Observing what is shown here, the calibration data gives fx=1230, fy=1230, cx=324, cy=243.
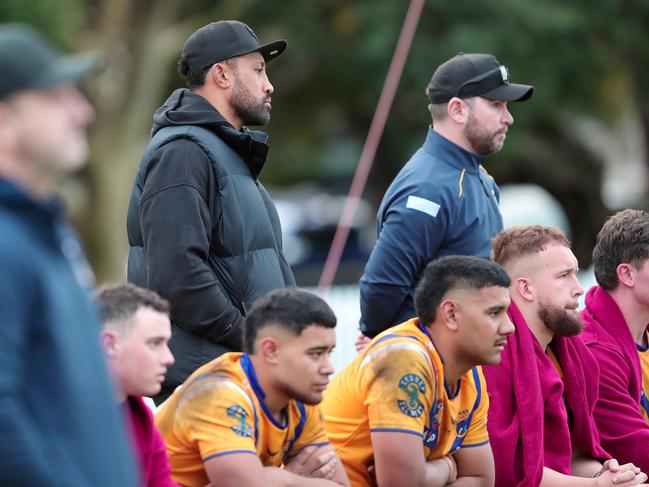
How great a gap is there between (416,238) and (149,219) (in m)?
1.14

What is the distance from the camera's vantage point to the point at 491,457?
4262 mm

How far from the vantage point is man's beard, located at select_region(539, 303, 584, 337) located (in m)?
4.62

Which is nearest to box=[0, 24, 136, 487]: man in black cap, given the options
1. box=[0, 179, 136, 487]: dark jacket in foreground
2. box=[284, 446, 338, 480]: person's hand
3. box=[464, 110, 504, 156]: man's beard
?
box=[0, 179, 136, 487]: dark jacket in foreground

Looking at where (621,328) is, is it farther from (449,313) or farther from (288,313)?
(288,313)

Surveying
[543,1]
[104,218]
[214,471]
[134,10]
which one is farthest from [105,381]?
[134,10]

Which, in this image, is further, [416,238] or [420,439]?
[416,238]

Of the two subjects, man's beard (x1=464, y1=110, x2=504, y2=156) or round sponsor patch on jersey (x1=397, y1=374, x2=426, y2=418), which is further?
man's beard (x1=464, y1=110, x2=504, y2=156)

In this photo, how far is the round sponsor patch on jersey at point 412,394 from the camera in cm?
397

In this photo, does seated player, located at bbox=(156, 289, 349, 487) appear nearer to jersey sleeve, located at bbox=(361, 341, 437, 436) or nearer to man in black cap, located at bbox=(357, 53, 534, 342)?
jersey sleeve, located at bbox=(361, 341, 437, 436)

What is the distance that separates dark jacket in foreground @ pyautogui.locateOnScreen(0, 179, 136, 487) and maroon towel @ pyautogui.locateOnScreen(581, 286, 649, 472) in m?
3.01

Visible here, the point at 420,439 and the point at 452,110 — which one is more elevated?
the point at 452,110

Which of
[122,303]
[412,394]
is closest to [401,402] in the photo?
[412,394]

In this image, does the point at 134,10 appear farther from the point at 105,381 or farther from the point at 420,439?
the point at 105,381

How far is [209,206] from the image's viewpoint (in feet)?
14.1
